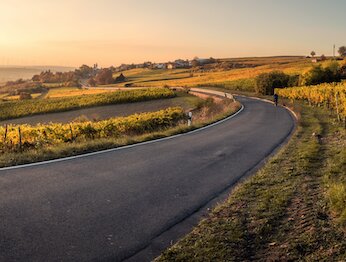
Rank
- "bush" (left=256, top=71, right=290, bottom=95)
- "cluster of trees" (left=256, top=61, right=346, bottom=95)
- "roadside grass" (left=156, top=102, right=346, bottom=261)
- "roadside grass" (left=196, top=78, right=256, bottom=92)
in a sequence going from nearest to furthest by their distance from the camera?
1. "roadside grass" (left=156, top=102, right=346, bottom=261)
2. "cluster of trees" (left=256, top=61, right=346, bottom=95)
3. "bush" (left=256, top=71, right=290, bottom=95)
4. "roadside grass" (left=196, top=78, right=256, bottom=92)

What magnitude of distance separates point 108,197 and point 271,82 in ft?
164

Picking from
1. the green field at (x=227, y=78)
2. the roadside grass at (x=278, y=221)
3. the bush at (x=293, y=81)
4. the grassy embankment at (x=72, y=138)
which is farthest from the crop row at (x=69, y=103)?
the roadside grass at (x=278, y=221)

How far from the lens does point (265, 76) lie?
54.7 m

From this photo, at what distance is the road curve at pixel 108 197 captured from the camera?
5262mm

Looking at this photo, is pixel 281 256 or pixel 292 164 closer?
pixel 281 256

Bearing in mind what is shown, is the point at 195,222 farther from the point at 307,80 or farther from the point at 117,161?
the point at 307,80

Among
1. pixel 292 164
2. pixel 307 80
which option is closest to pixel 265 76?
pixel 307 80

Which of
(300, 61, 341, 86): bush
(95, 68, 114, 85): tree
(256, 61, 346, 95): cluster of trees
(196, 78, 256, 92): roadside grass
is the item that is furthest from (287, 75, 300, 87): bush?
(95, 68, 114, 85): tree

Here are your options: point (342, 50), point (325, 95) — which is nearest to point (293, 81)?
point (325, 95)

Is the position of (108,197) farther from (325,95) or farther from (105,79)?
(105,79)

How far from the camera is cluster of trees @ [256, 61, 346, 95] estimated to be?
51138mm

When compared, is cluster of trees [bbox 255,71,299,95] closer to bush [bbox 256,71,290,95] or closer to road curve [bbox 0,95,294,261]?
bush [bbox 256,71,290,95]

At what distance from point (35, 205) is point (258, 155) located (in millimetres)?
7737

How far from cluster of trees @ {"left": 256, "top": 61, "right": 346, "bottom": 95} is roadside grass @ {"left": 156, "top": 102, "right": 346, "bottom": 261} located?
4442cm
